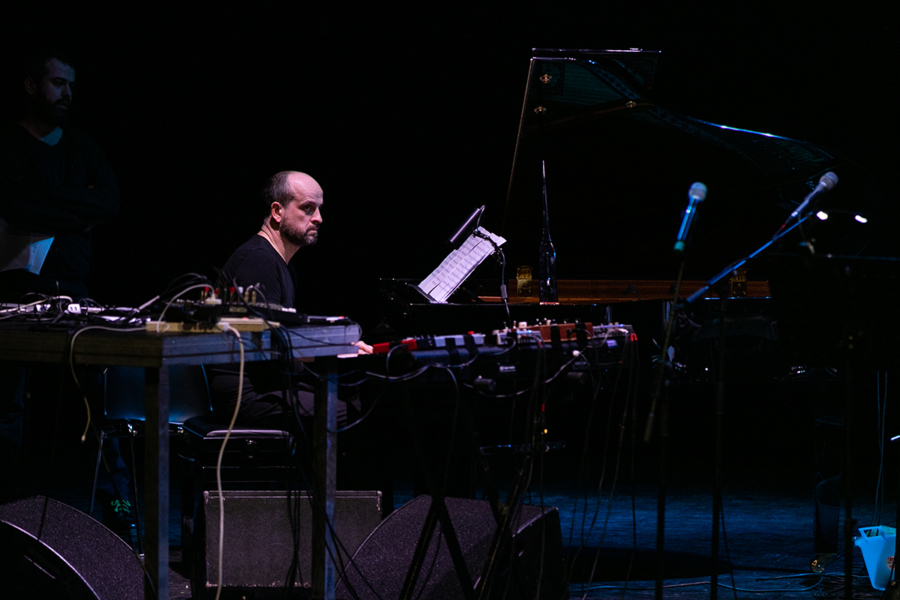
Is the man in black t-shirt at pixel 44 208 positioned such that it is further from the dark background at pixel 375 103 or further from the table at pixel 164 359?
the dark background at pixel 375 103

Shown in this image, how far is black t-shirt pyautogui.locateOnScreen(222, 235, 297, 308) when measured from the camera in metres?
3.31

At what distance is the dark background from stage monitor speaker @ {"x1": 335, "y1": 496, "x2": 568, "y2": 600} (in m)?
2.94

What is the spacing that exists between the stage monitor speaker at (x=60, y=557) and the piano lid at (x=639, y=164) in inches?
94.6

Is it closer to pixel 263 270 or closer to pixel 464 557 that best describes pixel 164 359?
pixel 464 557

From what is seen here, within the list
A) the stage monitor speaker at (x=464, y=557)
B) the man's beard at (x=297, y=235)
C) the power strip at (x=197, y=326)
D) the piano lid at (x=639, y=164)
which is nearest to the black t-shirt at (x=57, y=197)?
the man's beard at (x=297, y=235)

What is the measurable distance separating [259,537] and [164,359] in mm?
1194

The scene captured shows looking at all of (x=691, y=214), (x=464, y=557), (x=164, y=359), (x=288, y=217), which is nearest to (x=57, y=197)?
(x=288, y=217)

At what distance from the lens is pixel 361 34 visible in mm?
5633

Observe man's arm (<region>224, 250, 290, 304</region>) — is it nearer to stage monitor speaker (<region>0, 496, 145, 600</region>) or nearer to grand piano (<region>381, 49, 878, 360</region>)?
grand piano (<region>381, 49, 878, 360</region>)

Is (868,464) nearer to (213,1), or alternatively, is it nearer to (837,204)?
(837,204)

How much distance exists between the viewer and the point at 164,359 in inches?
70.5

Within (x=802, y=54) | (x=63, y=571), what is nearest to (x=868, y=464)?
(x=802, y=54)

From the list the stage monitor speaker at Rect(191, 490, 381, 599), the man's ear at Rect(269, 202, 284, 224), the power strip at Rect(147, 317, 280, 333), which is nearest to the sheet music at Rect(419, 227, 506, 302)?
the man's ear at Rect(269, 202, 284, 224)

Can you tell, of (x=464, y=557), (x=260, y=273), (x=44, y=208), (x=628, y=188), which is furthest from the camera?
(x=628, y=188)
